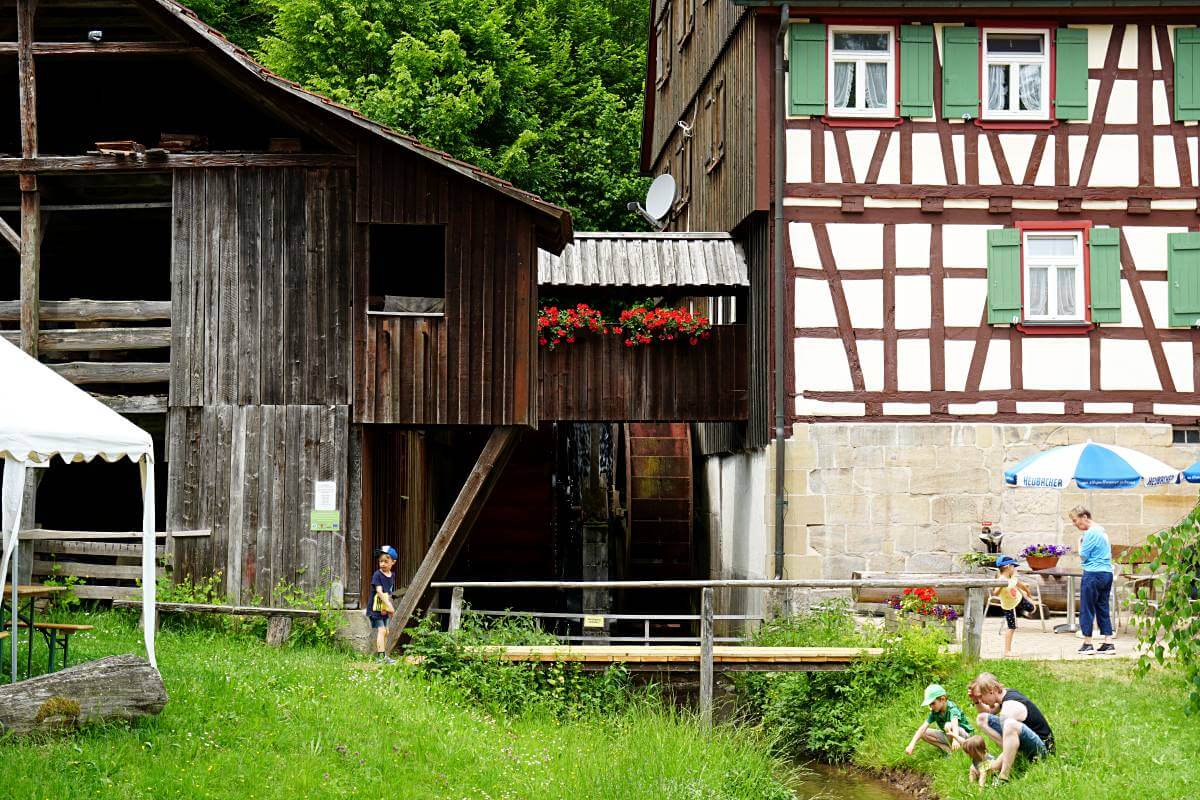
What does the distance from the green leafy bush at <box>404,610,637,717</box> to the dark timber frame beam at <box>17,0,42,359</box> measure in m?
5.49

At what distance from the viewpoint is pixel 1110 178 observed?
59.6 feet

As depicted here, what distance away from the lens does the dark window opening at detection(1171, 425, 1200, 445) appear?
18.0m

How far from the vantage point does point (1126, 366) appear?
59.1 feet

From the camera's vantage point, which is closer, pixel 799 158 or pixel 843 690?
pixel 843 690

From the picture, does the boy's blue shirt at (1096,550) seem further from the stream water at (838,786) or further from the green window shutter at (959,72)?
the green window shutter at (959,72)

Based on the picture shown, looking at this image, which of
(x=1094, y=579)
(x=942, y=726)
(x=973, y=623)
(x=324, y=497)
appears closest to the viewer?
(x=942, y=726)

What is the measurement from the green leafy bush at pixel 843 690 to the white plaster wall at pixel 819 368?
12.5 feet

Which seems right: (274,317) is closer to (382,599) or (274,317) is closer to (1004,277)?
(382,599)

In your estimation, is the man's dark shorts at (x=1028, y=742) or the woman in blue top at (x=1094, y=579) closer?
the man's dark shorts at (x=1028, y=742)

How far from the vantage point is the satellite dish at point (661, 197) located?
24000 millimetres

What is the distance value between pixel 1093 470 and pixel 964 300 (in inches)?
138

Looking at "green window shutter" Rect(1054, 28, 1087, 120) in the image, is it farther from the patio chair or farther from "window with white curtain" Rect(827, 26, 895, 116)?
the patio chair

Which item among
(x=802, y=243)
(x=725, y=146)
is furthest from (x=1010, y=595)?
(x=725, y=146)

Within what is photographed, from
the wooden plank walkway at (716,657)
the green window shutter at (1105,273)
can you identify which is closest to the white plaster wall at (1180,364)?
the green window shutter at (1105,273)
